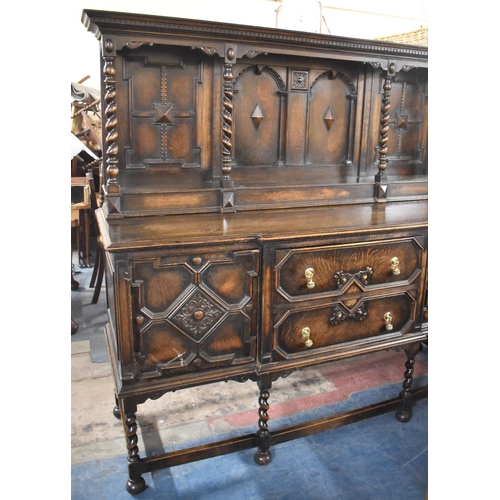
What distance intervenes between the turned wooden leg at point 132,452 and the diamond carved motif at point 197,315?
18.9 inches

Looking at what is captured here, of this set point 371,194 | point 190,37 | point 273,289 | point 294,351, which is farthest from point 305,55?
point 294,351

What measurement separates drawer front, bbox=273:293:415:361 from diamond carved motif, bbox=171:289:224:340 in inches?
12.4

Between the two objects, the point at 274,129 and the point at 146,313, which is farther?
the point at 274,129

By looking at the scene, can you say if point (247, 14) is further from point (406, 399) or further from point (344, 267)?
point (406, 399)

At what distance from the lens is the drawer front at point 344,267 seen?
7.11 ft

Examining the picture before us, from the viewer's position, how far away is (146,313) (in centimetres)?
198

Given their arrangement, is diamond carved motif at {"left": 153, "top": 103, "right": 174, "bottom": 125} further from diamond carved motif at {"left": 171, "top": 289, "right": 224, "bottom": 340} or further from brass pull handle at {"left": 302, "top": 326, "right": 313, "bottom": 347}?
brass pull handle at {"left": 302, "top": 326, "right": 313, "bottom": 347}

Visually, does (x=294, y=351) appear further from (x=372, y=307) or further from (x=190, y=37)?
(x=190, y=37)

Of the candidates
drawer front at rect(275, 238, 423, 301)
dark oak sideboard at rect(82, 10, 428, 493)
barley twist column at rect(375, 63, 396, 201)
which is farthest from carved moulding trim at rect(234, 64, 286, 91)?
drawer front at rect(275, 238, 423, 301)

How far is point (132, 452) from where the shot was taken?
7.42 feet

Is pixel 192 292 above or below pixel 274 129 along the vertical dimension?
below

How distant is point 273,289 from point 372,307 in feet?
2.02

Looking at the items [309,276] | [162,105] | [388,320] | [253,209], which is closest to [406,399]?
[388,320]

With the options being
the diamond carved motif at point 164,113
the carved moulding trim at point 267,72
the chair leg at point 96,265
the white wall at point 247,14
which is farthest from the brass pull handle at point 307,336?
the white wall at point 247,14
